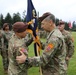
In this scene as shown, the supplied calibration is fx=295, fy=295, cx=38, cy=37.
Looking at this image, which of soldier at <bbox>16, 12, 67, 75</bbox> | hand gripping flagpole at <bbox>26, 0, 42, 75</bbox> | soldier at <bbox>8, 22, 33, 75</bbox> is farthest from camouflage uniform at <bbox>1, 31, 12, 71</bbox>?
soldier at <bbox>16, 12, 67, 75</bbox>

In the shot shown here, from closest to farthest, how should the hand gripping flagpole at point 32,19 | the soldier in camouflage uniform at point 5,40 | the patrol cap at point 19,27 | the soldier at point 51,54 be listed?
the soldier at point 51,54
the patrol cap at point 19,27
the hand gripping flagpole at point 32,19
the soldier in camouflage uniform at point 5,40

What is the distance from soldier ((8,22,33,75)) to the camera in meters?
5.43

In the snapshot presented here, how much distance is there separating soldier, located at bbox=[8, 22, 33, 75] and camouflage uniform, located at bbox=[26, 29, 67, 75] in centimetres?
75

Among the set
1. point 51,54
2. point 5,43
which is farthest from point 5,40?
point 51,54

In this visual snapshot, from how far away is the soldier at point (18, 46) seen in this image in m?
5.43

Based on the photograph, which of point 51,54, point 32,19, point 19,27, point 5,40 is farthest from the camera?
point 5,40

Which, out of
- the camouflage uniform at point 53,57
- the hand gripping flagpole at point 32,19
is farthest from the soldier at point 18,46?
the camouflage uniform at point 53,57

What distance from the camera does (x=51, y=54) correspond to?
4445mm

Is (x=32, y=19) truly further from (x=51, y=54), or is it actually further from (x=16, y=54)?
(x=51, y=54)

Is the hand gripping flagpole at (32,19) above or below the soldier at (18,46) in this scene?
above

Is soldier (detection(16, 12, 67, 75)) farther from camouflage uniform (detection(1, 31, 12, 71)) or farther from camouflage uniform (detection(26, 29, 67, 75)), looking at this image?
camouflage uniform (detection(1, 31, 12, 71))

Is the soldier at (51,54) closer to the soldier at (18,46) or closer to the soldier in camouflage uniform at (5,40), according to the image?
the soldier at (18,46)

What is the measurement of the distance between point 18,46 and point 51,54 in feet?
3.85

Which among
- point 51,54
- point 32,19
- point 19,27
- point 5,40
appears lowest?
point 5,40
